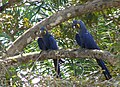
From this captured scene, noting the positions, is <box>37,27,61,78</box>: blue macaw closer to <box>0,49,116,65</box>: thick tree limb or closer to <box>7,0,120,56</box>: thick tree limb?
<box>7,0,120,56</box>: thick tree limb

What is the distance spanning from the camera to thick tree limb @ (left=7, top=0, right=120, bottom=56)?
Result: 12.7ft

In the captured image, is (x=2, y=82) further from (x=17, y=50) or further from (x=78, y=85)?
(x=17, y=50)

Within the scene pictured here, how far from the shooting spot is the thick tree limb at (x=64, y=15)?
3.88m

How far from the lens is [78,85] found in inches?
115

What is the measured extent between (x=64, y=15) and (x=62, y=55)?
53 cm

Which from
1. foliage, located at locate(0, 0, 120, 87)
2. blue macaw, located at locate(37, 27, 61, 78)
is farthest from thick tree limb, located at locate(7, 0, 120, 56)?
blue macaw, located at locate(37, 27, 61, 78)

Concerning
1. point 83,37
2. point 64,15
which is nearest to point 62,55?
point 64,15

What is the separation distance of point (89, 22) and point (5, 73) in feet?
5.22

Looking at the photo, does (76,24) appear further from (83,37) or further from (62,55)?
(62,55)

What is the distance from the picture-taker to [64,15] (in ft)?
13.1

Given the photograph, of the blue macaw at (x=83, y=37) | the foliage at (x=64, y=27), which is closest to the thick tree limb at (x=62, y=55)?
the foliage at (x=64, y=27)

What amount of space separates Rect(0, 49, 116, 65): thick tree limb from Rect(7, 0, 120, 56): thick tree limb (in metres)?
0.21

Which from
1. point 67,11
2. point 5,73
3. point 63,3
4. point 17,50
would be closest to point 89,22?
point 63,3

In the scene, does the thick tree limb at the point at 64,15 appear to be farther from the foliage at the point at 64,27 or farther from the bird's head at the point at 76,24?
the bird's head at the point at 76,24
